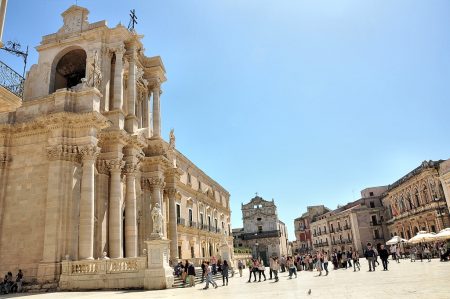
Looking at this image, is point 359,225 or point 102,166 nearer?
point 102,166

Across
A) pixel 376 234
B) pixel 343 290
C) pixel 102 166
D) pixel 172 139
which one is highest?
pixel 172 139

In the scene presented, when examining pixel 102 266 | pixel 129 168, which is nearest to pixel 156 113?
pixel 129 168

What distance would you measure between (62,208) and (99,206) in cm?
240

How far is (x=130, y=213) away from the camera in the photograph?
18.6 metres

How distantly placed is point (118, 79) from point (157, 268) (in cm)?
1144

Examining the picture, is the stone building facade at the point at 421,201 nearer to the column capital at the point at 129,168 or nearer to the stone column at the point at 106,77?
the column capital at the point at 129,168

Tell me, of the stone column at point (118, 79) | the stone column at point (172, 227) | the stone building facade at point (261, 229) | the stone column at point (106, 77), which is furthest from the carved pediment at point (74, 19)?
the stone building facade at point (261, 229)

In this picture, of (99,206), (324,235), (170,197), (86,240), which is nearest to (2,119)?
(99,206)

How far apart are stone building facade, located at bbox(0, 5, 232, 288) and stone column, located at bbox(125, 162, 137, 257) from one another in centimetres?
5

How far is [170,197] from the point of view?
24.4m

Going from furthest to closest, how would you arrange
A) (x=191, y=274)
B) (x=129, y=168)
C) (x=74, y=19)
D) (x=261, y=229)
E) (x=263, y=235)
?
(x=261, y=229)
(x=263, y=235)
(x=74, y=19)
(x=129, y=168)
(x=191, y=274)

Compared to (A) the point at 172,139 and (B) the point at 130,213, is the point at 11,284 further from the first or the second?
(A) the point at 172,139

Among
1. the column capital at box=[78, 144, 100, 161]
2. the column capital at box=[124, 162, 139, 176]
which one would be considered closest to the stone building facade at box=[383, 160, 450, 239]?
the column capital at box=[124, 162, 139, 176]

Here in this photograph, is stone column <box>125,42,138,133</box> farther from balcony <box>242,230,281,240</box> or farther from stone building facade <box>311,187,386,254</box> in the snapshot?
balcony <box>242,230,281,240</box>
